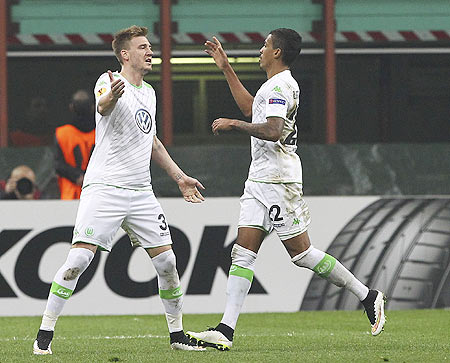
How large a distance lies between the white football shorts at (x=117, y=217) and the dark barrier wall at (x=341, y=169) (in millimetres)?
4642

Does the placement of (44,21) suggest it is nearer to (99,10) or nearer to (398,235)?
(99,10)

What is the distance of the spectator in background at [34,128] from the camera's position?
1299 centimetres

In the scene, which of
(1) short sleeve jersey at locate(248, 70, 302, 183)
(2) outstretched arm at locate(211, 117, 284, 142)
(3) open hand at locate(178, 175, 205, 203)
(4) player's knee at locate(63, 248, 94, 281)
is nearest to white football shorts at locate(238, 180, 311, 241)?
(1) short sleeve jersey at locate(248, 70, 302, 183)

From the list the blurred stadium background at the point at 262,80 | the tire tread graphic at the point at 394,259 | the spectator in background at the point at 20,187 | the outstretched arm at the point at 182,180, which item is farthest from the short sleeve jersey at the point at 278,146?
the spectator in background at the point at 20,187

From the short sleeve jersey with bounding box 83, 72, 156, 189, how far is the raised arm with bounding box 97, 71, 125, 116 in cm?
14

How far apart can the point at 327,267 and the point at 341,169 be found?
15.1 ft

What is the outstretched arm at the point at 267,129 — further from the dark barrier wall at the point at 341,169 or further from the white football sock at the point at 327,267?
the dark barrier wall at the point at 341,169

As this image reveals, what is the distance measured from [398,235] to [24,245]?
344cm

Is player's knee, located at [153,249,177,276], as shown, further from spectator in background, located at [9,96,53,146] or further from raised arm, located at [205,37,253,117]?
spectator in background, located at [9,96,53,146]

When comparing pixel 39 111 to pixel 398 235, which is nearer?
pixel 398 235

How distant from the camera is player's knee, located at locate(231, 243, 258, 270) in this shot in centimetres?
820

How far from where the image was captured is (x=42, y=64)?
13.1 metres

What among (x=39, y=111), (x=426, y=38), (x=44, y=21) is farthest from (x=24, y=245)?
(x=426, y=38)

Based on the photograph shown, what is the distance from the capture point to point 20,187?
1221 centimetres
